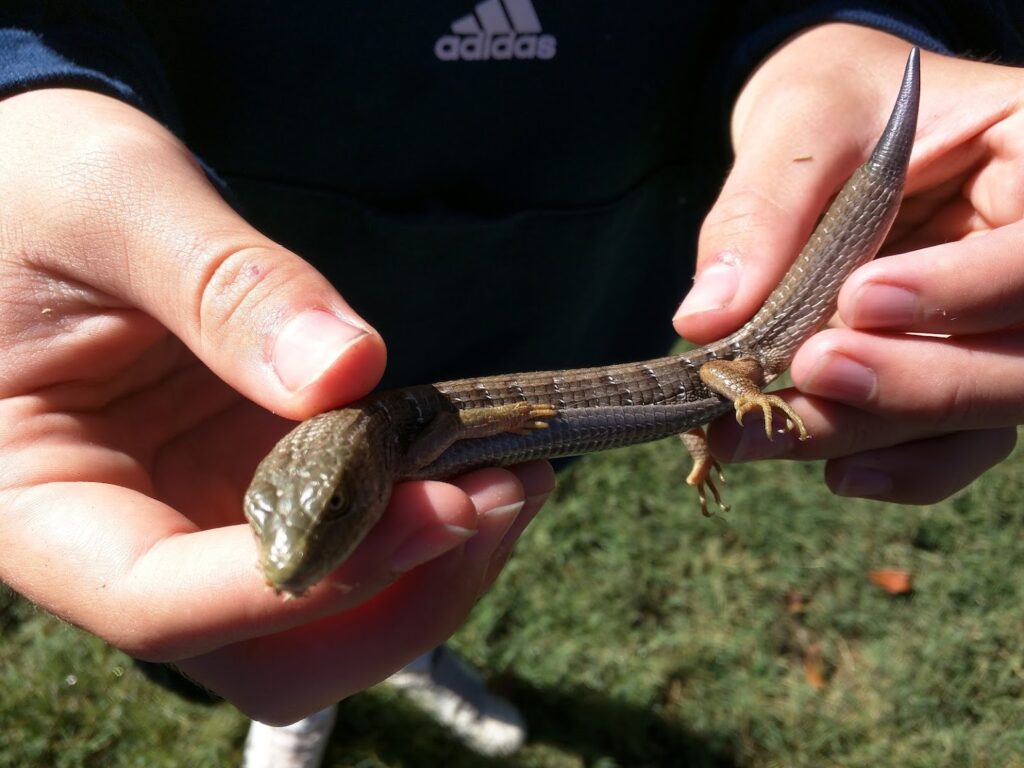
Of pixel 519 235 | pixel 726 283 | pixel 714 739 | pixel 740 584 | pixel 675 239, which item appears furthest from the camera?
pixel 740 584

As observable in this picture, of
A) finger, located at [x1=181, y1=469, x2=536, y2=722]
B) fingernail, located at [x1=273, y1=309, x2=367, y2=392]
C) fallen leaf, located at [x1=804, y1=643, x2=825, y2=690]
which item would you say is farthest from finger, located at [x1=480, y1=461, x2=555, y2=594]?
fallen leaf, located at [x1=804, y1=643, x2=825, y2=690]

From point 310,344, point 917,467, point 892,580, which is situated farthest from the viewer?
point 892,580

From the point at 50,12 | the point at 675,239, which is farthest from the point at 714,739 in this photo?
the point at 50,12

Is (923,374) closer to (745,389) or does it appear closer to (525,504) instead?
(745,389)

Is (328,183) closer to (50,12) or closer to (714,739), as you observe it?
(50,12)

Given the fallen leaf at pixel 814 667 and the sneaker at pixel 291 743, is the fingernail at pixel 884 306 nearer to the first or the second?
the fallen leaf at pixel 814 667

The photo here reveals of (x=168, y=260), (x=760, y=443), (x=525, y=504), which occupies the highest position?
(x=168, y=260)

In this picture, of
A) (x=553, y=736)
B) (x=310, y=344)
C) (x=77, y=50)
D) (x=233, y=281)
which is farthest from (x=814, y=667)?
(x=77, y=50)
